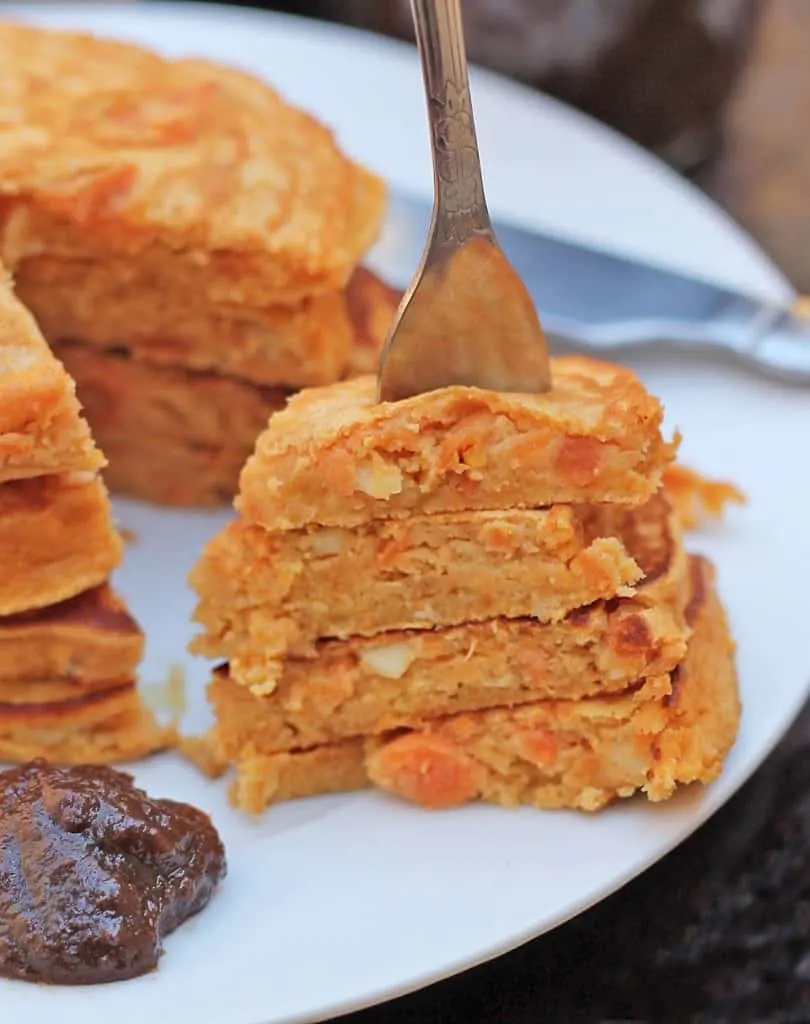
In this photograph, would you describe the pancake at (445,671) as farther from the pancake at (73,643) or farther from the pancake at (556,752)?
the pancake at (73,643)

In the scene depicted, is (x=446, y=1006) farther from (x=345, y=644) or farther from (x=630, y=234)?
(x=630, y=234)

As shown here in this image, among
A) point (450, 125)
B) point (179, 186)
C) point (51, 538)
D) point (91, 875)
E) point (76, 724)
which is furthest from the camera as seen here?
point (179, 186)

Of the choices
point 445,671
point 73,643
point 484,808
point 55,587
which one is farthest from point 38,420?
point 484,808

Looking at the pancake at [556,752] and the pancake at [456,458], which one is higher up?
the pancake at [456,458]

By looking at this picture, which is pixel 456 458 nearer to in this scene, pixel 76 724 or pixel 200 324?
pixel 76 724

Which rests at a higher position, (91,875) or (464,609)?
(464,609)

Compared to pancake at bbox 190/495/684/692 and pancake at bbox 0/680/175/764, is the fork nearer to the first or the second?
pancake at bbox 190/495/684/692

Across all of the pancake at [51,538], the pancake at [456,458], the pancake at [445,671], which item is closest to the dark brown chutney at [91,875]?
the pancake at [445,671]
